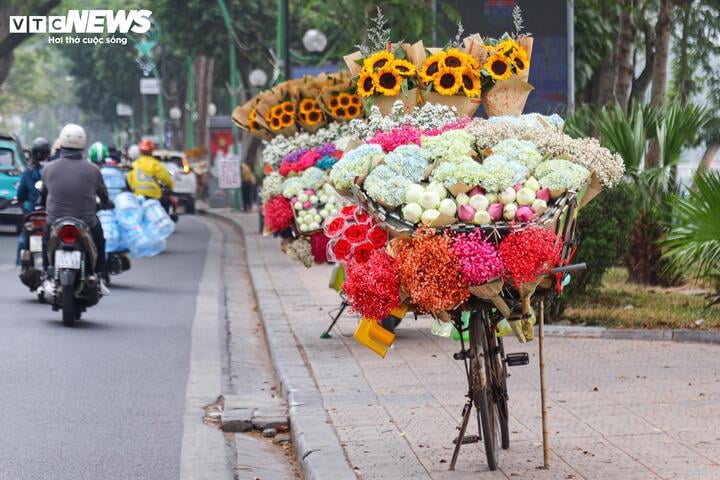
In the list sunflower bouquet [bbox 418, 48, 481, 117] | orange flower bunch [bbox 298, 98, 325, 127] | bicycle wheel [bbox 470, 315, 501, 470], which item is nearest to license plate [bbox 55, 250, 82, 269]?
orange flower bunch [bbox 298, 98, 325, 127]

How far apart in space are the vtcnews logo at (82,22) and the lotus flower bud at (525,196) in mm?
34988

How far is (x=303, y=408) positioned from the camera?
9.48m

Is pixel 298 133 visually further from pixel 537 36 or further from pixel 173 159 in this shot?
pixel 173 159

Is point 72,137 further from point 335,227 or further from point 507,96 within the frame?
point 507,96

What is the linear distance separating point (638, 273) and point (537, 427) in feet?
29.9

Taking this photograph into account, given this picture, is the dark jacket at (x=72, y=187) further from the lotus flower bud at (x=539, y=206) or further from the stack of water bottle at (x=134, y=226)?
the lotus flower bud at (x=539, y=206)

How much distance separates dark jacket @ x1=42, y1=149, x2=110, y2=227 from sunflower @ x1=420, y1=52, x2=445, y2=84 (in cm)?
627

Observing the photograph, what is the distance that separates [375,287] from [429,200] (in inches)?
18.4

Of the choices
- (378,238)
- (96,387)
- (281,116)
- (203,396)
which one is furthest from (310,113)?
(378,238)

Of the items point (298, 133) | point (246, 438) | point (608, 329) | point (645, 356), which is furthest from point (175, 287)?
point (246, 438)

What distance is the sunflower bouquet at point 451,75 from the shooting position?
8.94 m

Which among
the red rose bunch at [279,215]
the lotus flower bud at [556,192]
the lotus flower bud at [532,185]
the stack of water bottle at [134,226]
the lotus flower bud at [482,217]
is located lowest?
the stack of water bottle at [134,226]

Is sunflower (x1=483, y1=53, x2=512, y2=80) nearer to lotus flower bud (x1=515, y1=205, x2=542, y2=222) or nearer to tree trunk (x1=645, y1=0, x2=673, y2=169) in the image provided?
lotus flower bud (x1=515, y1=205, x2=542, y2=222)

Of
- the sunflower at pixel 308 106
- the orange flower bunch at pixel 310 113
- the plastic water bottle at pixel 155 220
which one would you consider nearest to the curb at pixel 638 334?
the orange flower bunch at pixel 310 113
